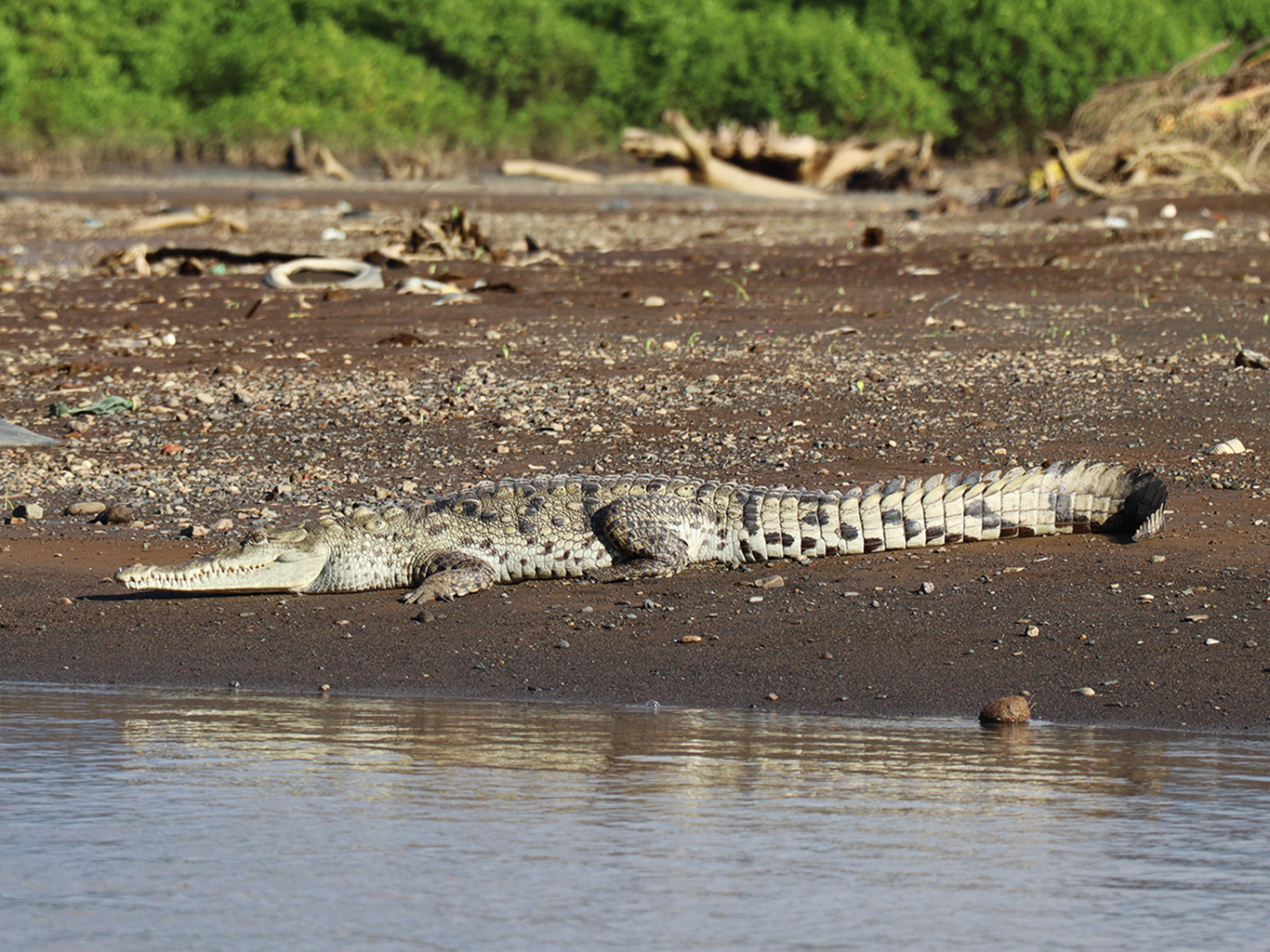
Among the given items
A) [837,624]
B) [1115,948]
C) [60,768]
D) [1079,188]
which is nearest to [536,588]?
[837,624]

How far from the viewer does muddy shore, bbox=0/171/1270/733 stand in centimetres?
510

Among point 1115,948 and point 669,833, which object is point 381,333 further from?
point 1115,948

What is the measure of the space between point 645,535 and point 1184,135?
1689 cm

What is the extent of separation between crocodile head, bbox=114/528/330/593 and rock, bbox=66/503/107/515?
1345 millimetres

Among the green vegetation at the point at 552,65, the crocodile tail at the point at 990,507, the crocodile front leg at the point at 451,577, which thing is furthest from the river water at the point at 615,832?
the green vegetation at the point at 552,65

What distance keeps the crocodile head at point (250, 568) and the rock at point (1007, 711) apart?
2621mm

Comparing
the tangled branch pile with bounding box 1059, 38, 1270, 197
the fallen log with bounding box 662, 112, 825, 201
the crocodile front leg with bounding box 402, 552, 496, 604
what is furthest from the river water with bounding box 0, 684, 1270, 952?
the fallen log with bounding box 662, 112, 825, 201

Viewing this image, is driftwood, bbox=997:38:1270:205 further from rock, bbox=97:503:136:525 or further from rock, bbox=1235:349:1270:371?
rock, bbox=97:503:136:525

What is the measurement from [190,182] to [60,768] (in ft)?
97.1

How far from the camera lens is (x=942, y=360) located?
31.4 ft

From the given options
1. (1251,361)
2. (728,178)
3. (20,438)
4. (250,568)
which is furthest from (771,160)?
(250,568)

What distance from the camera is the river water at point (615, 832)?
3.10 meters

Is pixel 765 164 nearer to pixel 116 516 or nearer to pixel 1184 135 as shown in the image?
pixel 1184 135

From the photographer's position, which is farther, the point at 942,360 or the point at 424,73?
the point at 424,73
